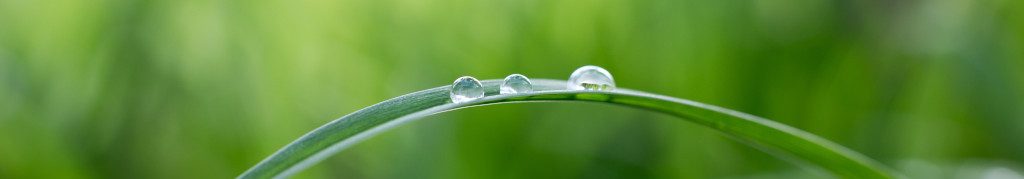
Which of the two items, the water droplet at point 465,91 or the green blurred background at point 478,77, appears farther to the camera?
the green blurred background at point 478,77

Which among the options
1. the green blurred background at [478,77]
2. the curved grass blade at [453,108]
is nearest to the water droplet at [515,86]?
the curved grass blade at [453,108]

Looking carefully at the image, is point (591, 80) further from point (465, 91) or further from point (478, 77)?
point (478, 77)

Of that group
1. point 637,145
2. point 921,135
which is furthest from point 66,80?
point 921,135

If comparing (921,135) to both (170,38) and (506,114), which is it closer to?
(506,114)

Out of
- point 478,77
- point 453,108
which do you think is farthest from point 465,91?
point 478,77

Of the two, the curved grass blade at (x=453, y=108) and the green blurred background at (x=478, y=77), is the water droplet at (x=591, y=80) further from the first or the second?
the green blurred background at (x=478, y=77)

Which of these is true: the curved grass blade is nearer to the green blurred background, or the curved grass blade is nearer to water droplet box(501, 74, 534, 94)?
water droplet box(501, 74, 534, 94)
